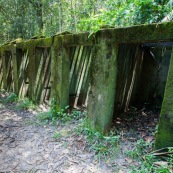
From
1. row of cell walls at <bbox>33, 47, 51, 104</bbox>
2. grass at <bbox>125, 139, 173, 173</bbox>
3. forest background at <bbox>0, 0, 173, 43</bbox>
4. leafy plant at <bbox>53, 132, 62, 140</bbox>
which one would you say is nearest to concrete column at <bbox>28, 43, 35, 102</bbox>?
row of cell walls at <bbox>33, 47, 51, 104</bbox>

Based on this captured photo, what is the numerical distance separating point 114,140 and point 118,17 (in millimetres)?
3500

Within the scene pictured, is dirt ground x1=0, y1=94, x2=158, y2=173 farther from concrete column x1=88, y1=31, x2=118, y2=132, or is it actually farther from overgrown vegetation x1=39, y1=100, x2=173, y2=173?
concrete column x1=88, y1=31, x2=118, y2=132

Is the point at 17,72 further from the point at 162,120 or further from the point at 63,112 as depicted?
the point at 162,120

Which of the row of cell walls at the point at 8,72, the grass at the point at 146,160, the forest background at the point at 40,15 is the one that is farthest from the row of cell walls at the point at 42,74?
the forest background at the point at 40,15

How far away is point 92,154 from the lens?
121 inches

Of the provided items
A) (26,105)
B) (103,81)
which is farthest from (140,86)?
(26,105)

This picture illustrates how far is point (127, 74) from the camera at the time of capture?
4.43m

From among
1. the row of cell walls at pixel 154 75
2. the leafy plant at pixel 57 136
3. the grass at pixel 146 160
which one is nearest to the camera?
the grass at pixel 146 160

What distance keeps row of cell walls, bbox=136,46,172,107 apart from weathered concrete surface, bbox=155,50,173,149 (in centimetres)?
254

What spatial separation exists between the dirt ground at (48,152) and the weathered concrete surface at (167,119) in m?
0.67

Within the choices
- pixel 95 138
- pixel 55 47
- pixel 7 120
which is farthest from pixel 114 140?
pixel 7 120

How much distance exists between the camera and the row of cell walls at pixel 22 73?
648cm

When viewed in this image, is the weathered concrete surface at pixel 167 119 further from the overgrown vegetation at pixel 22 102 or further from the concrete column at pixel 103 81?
the overgrown vegetation at pixel 22 102

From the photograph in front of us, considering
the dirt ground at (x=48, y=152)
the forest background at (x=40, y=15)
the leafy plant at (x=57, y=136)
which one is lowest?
the dirt ground at (x=48, y=152)
